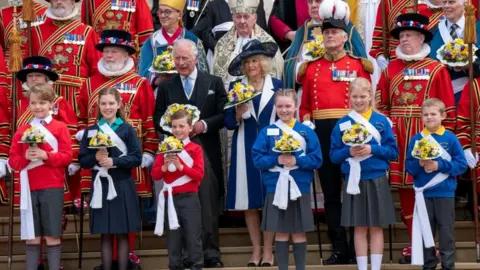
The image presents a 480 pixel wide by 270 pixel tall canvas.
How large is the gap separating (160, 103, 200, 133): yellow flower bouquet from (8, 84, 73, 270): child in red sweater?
33.7 inches

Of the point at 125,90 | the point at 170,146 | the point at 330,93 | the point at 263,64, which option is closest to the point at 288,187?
the point at 170,146

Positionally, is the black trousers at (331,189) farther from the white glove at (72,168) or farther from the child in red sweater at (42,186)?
the child in red sweater at (42,186)

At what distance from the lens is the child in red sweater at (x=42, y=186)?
A: 11.1m

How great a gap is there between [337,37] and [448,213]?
1.97 m

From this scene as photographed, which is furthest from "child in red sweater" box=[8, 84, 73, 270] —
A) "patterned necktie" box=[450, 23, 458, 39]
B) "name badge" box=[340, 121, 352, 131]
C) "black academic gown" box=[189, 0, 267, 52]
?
"patterned necktie" box=[450, 23, 458, 39]

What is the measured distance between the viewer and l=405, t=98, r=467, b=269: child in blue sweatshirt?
11.0 meters

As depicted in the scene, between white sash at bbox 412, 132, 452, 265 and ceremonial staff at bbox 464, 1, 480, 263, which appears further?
ceremonial staff at bbox 464, 1, 480, 263

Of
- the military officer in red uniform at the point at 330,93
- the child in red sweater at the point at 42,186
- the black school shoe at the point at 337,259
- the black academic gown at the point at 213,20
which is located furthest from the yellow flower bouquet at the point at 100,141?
the black academic gown at the point at 213,20

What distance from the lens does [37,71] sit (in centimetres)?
1189

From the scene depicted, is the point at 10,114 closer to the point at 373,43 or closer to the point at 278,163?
the point at 278,163

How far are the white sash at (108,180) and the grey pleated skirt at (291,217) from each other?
133 centimetres

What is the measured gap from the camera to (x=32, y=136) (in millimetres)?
10922

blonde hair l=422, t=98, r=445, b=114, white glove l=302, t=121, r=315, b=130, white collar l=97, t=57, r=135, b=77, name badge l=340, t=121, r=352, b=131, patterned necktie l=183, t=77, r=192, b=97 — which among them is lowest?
name badge l=340, t=121, r=352, b=131

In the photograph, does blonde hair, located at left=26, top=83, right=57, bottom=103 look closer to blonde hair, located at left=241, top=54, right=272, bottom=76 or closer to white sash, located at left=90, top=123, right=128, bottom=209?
white sash, located at left=90, top=123, right=128, bottom=209
